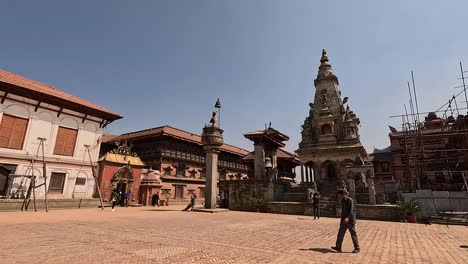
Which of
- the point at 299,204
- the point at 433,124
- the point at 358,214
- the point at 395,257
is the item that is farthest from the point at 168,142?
the point at 433,124

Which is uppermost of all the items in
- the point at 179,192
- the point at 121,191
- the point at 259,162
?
the point at 259,162

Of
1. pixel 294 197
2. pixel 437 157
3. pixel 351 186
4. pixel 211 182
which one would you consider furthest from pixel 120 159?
pixel 437 157

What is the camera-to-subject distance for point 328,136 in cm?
2867

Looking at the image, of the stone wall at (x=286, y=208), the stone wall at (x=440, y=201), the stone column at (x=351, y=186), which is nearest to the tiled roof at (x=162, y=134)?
the stone wall at (x=286, y=208)

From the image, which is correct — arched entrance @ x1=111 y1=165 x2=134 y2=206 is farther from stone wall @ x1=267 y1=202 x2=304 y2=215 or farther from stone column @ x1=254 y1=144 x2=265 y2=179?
stone wall @ x1=267 y1=202 x2=304 y2=215

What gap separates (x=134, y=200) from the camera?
26953 mm

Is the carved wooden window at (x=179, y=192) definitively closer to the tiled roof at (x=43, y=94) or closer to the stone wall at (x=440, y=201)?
the tiled roof at (x=43, y=94)

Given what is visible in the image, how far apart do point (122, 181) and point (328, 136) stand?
24182 mm

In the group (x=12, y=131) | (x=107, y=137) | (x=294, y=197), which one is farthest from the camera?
(x=107, y=137)

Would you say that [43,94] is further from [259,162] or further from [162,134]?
[259,162]

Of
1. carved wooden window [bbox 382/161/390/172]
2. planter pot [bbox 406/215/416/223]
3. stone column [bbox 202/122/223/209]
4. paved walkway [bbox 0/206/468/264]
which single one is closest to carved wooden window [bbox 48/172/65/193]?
stone column [bbox 202/122/223/209]

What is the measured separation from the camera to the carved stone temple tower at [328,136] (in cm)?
2691

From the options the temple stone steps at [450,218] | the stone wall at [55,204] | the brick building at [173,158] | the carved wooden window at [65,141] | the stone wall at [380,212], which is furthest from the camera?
the brick building at [173,158]

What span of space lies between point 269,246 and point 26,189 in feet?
70.0
